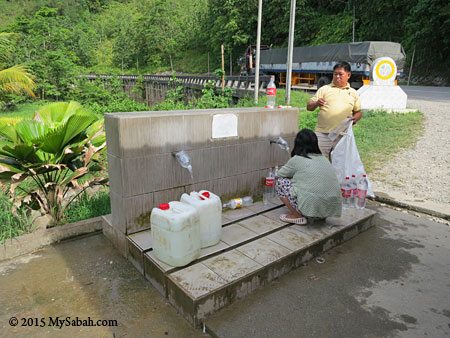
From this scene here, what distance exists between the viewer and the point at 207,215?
303cm

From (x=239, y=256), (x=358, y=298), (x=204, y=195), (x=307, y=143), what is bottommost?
(x=358, y=298)

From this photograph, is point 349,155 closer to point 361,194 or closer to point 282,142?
point 361,194

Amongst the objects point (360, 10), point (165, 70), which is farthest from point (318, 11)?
point (165, 70)

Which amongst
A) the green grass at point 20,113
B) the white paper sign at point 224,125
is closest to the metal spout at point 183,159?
the white paper sign at point 224,125

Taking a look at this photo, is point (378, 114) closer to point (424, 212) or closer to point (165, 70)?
point (424, 212)

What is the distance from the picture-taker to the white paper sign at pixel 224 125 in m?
3.67

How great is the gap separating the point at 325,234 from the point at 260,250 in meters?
0.85

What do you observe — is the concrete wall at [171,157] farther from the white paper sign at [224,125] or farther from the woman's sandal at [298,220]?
the woman's sandal at [298,220]

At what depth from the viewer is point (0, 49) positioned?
1316 cm

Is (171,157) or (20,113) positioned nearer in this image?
(171,157)

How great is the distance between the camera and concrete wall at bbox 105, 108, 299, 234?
311 centimetres

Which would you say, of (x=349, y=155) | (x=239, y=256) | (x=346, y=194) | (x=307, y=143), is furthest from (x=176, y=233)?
(x=349, y=155)

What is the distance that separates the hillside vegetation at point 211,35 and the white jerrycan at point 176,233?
16.2 metres

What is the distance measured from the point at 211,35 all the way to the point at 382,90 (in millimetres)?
42332
